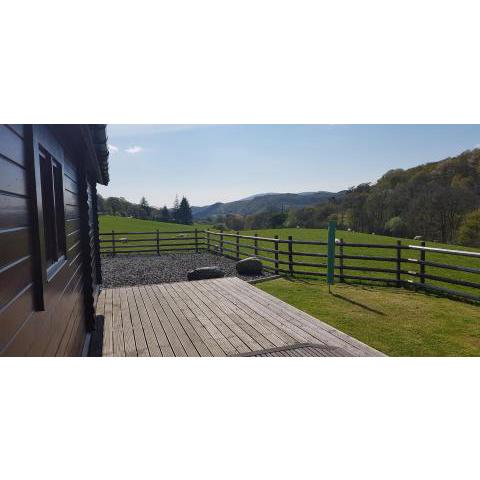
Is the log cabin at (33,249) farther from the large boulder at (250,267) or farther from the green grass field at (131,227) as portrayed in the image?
the green grass field at (131,227)

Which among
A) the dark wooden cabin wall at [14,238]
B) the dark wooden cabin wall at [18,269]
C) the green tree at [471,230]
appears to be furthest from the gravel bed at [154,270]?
the green tree at [471,230]

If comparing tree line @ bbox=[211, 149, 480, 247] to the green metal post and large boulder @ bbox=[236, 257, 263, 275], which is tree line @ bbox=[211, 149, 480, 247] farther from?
the green metal post

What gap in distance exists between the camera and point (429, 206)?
31969 mm

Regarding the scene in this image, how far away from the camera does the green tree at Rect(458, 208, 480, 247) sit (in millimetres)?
28203

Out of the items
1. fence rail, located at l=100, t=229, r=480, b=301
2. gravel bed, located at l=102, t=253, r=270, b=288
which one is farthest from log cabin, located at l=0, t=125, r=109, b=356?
fence rail, located at l=100, t=229, r=480, b=301

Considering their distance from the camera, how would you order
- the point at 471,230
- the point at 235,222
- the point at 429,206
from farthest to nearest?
the point at 235,222 → the point at 429,206 → the point at 471,230

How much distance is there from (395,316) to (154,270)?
26.2 ft

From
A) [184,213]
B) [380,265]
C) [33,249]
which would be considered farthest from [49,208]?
[184,213]

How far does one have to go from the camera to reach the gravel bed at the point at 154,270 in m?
9.39

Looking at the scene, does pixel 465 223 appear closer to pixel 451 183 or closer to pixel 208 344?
pixel 451 183

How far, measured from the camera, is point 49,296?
2246mm

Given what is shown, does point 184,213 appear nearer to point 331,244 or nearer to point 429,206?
point 429,206

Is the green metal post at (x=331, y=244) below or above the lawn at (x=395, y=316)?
above

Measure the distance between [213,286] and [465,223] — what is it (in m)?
30.5
